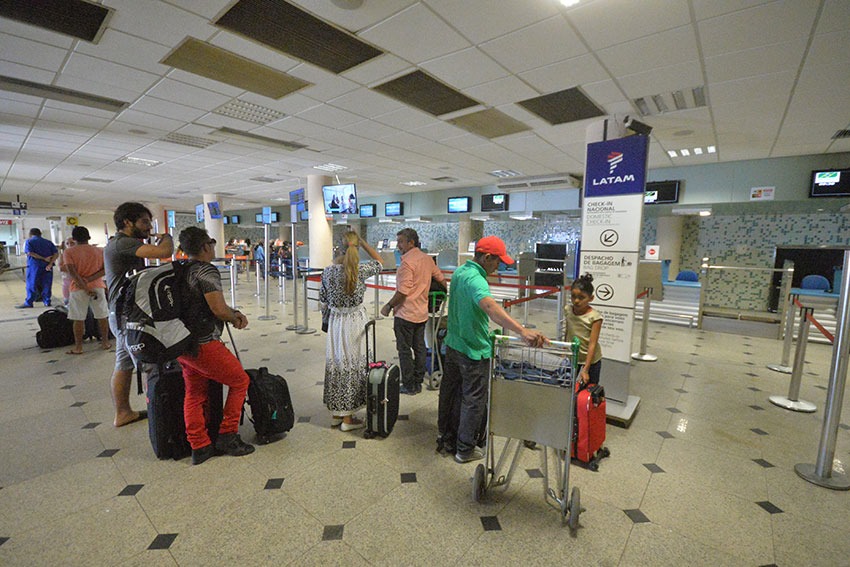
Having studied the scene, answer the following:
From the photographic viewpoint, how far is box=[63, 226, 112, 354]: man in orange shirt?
15.5ft

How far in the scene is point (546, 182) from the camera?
918cm

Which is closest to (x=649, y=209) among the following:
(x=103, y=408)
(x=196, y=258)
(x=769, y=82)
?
(x=769, y=82)

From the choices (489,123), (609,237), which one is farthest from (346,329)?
(489,123)

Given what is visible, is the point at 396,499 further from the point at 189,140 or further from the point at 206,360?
the point at 189,140

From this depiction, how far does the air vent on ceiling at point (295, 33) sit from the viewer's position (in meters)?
2.83

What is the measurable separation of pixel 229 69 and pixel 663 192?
329 inches

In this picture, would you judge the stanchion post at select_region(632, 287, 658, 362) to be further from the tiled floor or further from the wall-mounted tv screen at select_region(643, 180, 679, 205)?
the wall-mounted tv screen at select_region(643, 180, 679, 205)

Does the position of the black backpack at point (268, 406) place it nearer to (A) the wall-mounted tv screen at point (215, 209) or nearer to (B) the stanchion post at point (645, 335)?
(B) the stanchion post at point (645, 335)

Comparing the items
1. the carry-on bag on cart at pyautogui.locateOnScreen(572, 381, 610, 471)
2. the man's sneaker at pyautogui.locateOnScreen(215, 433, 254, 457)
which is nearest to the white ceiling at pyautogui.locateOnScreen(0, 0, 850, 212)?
the carry-on bag on cart at pyautogui.locateOnScreen(572, 381, 610, 471)

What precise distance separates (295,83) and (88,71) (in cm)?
199

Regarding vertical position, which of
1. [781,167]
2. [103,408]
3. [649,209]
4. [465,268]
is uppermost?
[781,167]

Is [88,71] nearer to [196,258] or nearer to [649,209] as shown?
[196,258]

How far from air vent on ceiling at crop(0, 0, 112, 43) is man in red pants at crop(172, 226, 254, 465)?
1883 mm

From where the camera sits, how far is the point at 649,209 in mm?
9242
